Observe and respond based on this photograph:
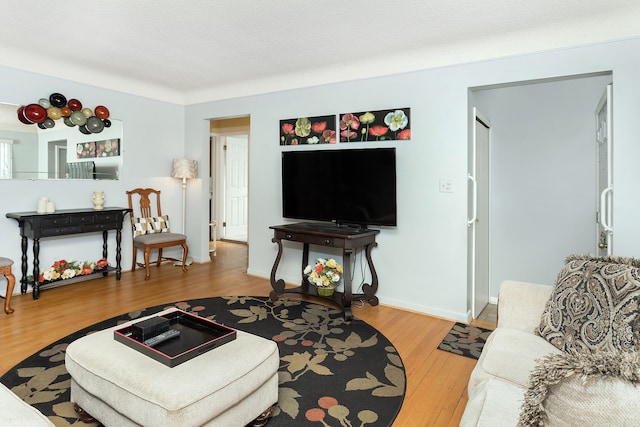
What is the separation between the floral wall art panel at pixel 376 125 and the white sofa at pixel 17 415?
128 inches

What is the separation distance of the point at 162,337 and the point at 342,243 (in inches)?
71.4

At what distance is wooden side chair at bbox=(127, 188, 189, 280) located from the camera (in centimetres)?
475

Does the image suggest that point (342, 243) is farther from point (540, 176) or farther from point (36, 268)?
point (36, 268)

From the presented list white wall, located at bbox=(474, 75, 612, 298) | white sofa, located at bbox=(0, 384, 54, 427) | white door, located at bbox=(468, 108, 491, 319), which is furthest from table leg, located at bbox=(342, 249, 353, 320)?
white sofa, located at bbox=(0, 384, 54, 427)

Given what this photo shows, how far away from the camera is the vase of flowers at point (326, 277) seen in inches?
144

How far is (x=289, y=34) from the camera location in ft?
10.5

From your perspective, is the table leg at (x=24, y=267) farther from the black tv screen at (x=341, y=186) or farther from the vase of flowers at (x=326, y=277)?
the vase of flowers at (x=326, y=277)

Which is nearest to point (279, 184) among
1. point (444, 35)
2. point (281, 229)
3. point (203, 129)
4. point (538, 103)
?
point (281, 229)

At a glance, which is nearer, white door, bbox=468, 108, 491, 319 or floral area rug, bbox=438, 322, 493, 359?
floral area rug, bbox=438, 322, 493, 359

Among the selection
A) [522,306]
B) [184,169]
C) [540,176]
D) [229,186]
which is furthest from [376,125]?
[229,186]

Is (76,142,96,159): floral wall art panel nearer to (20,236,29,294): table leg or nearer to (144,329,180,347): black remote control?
(20,236,29,294): table leg

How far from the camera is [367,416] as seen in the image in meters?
1.98

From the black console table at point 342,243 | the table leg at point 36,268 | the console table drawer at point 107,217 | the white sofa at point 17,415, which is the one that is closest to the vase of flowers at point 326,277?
the black console table at point 342,243

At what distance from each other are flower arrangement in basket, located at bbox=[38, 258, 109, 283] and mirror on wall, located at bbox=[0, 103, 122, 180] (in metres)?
0.98
